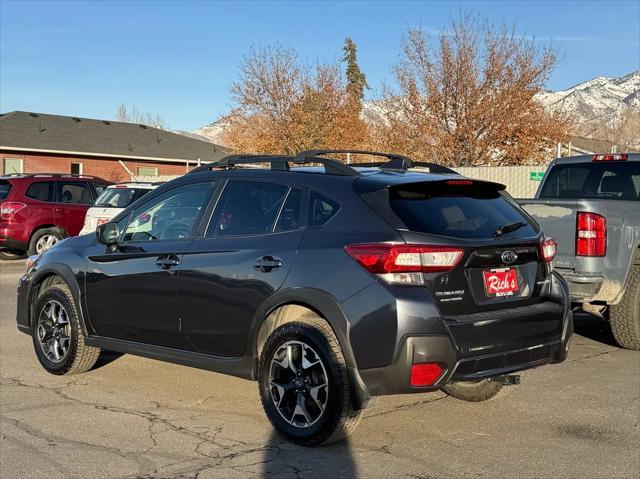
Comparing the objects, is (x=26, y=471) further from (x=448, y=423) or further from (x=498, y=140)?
(x=498, y=140)

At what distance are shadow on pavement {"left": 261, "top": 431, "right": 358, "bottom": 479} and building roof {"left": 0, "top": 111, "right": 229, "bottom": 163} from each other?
117 feet

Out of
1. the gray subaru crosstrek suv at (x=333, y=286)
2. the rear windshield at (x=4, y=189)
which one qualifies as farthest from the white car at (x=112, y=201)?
the gray subaru crosstrek suv at (x=333, y=286)

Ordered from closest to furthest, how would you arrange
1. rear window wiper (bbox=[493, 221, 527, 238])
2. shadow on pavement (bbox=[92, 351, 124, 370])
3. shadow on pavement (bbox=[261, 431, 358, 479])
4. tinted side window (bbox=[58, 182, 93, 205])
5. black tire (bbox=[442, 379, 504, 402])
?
shadow on pavement (bbox=[261, 431, 358, 479]), rear window wiper (bbox=[493, 221, 527, 238]), black tire (bbox=[442, 379, 504, 402]), shadow on pavement (bbox=[92, 351, 124, 370]), tinted side window (bbox=[58, 182, 93, 205])

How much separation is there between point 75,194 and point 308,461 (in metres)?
14.5

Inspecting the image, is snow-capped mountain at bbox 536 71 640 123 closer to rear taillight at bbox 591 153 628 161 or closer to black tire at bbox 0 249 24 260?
black tire at bbox 0 249 24 260

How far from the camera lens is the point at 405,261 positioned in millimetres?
4305

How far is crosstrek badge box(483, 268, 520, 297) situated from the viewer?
4590 millimetres

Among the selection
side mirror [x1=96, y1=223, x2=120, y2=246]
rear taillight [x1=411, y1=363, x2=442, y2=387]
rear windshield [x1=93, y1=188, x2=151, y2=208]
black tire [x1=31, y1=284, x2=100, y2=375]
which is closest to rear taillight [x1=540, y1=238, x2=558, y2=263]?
rear taillight [x1=411, y1=363, x2=442, y2=387]

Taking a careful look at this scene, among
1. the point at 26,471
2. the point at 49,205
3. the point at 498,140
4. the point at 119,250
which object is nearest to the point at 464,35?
the point at 498,140

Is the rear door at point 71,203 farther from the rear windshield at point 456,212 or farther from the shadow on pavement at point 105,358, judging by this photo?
the rear windshield at point 456,212

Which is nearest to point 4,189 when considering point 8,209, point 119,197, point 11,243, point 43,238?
point 8,209

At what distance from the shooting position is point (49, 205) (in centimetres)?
1681

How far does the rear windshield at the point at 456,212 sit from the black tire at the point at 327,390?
0.86m

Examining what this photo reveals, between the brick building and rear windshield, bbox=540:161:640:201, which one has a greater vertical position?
the brick building
